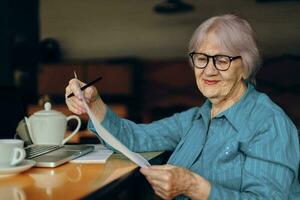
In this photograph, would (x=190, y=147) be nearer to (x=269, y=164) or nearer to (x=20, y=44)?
(x=269, y=164)

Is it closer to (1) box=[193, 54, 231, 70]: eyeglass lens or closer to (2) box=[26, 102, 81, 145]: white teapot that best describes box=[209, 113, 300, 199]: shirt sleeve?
(1) box=[193, 54, 231, 70]: eyeglass lens

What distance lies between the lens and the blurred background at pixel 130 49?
12.6ft

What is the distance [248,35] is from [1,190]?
789mm

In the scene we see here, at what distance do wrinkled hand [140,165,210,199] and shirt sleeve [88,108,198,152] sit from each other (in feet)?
1.23

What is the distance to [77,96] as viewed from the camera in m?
1.29

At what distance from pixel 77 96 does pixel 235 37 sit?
47 centimetres

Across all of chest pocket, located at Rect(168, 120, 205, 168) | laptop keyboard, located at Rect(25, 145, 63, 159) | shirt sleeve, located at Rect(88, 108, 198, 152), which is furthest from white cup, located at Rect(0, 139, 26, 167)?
chest pocket, located at Rect(168, 120, 205, 168)

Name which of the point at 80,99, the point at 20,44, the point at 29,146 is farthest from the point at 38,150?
the point at 20,44

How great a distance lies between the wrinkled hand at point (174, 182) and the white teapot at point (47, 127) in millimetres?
433

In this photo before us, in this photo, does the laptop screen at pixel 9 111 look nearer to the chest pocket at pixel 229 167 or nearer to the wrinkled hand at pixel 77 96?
the wrinkled hand at pixel 77 96

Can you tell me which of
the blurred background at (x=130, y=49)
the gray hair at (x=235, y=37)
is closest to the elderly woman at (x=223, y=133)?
the gray hair at (x=235, y=37)

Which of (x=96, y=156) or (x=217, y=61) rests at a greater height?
(x=217, y=61)

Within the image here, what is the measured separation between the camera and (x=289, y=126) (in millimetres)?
1219

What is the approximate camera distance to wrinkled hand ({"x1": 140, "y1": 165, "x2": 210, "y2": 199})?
1.05 m
